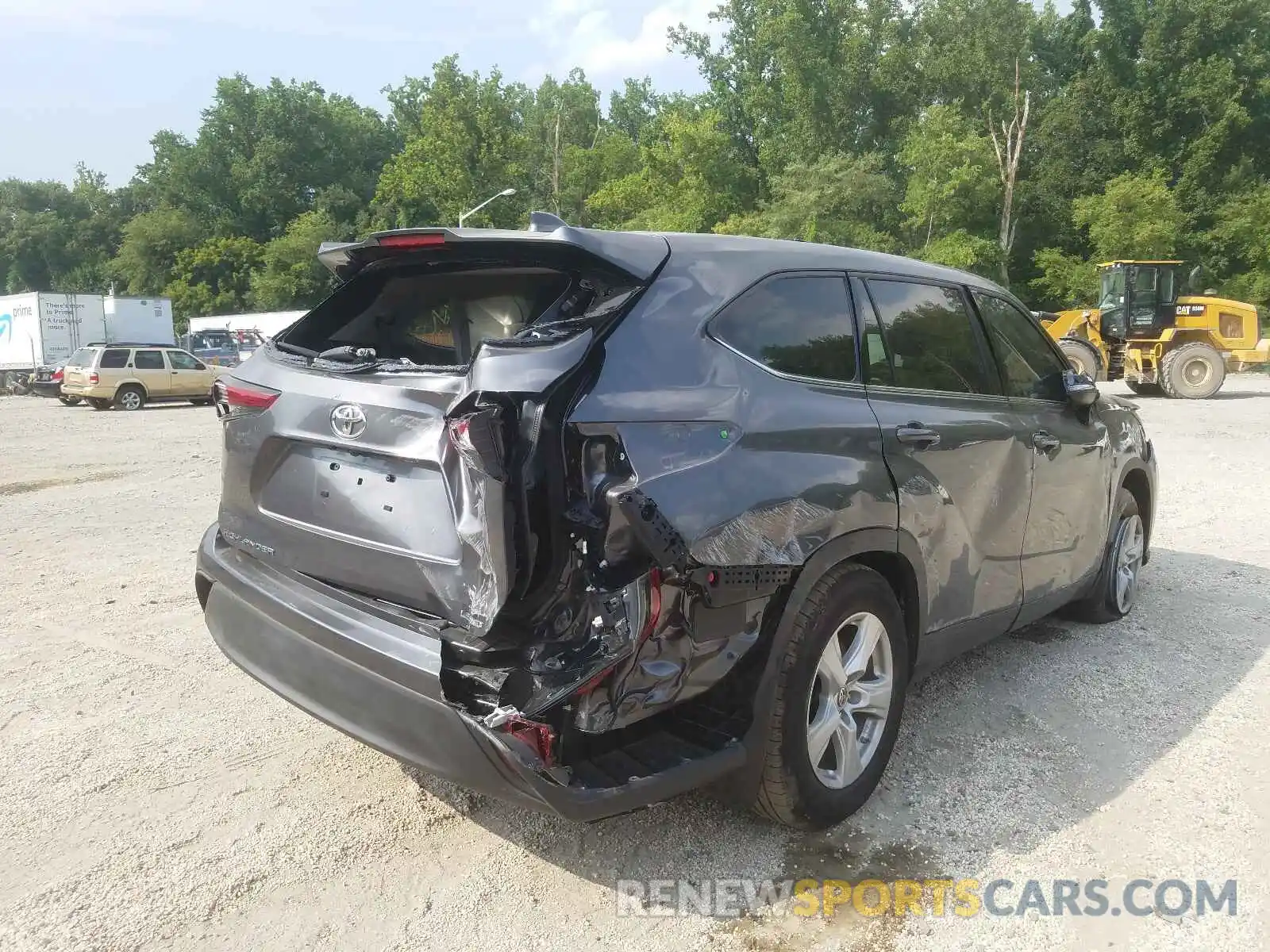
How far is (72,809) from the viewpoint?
3.09 m

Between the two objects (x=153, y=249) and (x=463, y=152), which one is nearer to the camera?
(x=463, y=152)

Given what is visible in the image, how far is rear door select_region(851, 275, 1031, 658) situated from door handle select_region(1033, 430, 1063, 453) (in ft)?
0.34

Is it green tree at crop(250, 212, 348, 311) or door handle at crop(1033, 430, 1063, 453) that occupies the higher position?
green tree at crop(250, 212, 348, 311)

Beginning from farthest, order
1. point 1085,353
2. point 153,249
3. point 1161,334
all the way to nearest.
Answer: point 153,249, point 1161,334, point 1085,353

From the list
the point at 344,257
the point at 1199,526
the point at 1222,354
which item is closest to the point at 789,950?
the point at 344,257

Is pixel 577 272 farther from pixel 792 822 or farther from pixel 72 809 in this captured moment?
pixel 72 809

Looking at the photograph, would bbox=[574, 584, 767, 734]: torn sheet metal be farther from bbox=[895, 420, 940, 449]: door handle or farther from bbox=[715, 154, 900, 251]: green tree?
bbox=[715, 154, 900, 251]: green tree

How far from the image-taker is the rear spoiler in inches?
103

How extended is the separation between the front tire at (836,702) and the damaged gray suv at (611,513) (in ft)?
0.04

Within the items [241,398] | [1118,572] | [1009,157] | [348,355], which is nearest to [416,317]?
[348,355]

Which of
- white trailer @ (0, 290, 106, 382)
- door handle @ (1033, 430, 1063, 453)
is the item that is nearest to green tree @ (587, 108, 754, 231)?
white trailer @ (0, 290, 106, 382)

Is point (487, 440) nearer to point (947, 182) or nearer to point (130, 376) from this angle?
point (130, 376)

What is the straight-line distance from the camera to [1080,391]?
4.23m

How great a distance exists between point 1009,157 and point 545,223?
50.0m
